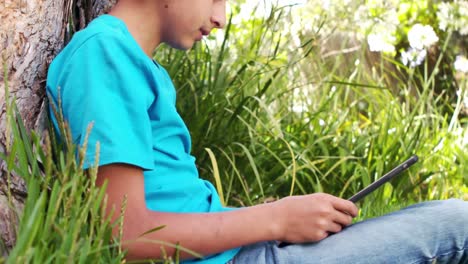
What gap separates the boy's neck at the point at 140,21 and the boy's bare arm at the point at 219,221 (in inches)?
14.3

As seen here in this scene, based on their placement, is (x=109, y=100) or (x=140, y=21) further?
(x=140, y=21)

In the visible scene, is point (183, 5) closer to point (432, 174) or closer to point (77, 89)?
point (77, 89)

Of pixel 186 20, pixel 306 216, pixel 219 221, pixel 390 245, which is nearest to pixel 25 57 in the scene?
pixel 186 20

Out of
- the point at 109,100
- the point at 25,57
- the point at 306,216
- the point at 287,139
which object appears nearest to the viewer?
the point at 109,100

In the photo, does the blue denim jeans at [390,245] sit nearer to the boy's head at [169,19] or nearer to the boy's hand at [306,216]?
the boy's hand at [306,216]

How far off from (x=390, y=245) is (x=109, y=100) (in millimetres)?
680

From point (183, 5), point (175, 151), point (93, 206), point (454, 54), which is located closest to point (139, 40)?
point (183, 5)

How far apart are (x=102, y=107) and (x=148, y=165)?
15 cm

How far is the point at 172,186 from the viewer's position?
6.21 feet

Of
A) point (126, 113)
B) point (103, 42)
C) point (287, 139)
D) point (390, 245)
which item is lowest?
point (287, 139)

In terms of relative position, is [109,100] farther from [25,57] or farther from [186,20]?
[25,57]

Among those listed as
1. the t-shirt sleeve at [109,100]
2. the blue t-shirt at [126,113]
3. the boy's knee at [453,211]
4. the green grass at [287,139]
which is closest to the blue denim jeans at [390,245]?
the boy's knee at [453,211]

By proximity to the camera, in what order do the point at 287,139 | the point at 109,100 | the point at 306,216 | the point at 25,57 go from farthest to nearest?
the point at 287,139 < the point at 25,57 < the point at 306,216 < the point at 109,100

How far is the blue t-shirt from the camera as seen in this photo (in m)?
1.70
